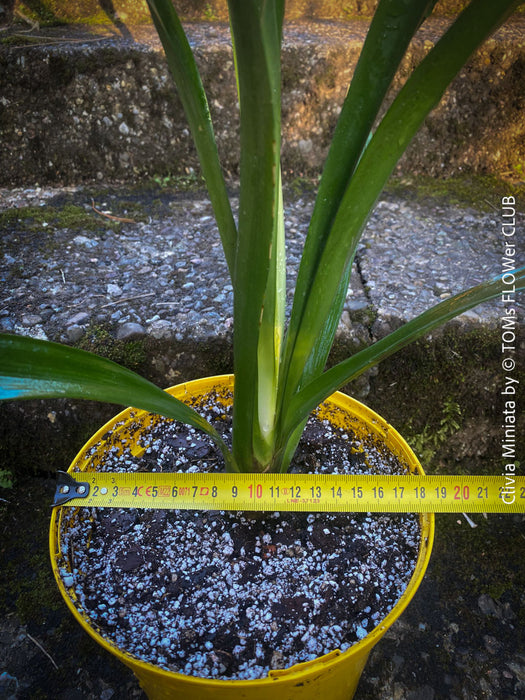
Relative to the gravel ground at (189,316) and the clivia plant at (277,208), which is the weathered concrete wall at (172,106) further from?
the clivia plant at (277,208)

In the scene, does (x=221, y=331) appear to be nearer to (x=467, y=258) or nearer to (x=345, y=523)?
(x=345, y=523)

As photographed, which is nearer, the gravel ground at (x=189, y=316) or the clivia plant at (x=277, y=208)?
the clivia plant at (x=277, y=208)

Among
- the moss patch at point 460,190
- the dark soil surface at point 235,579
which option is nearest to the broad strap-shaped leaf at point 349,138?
the dark soil surface at point 235,579

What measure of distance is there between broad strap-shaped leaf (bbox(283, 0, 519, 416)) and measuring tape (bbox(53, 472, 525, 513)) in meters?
0.23

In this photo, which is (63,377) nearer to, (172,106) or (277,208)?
(277,208)

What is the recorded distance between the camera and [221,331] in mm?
1067

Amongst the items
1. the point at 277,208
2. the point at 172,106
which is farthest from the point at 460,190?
the point at 277,208

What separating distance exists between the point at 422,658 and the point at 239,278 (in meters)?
0.83

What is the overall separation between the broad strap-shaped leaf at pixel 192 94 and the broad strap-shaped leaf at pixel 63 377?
192 millimetres

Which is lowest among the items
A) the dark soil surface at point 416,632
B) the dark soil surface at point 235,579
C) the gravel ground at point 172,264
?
the dark soil surface at point 416,632

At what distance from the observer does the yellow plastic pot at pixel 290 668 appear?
1.87 feet

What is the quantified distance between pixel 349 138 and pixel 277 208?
12 centimetres

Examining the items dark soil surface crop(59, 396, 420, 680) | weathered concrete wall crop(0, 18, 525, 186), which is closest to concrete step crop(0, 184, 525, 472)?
weathered concrete wall crop(0, 18, 525, 186)

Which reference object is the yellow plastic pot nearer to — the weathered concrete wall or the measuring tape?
the measuring tape
